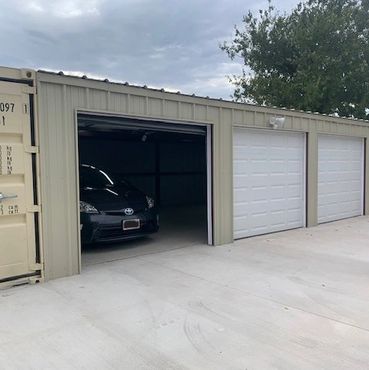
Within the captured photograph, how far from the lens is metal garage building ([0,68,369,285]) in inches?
194

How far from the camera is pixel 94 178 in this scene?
7.70 m

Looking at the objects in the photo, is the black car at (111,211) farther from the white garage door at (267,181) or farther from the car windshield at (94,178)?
the white garage door at (267,181)

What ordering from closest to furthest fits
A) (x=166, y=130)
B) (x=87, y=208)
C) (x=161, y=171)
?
(x=87, y=208) < (x=166, y=130) < (x=161, y=171)

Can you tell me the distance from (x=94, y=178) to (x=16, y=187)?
9.22 feet

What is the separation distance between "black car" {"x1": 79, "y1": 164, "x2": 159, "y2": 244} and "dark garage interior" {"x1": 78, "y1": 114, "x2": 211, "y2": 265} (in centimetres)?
13

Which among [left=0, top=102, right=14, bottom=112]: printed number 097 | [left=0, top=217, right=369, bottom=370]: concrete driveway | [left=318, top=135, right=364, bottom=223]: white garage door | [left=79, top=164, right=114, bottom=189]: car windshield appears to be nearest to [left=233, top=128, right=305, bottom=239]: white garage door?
[left=318, top=135, right=364, bottom=223]: white garage door

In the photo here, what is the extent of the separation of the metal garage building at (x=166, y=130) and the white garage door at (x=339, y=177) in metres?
0.03

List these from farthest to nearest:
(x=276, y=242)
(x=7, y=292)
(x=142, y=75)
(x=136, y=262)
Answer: (x=142, y=75) < (x=276, y=242) < (x=136, y=262) < (x=7, y=292)

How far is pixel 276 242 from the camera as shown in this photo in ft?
24.8

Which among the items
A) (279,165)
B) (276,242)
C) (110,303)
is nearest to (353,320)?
(110,303)

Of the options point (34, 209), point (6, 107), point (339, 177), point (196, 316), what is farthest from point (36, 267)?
point (339, 177)

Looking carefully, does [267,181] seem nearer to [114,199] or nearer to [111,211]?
[114,199]

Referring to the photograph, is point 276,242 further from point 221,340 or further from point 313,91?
point 313,91

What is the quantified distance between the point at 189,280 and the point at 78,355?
221 centimetres
